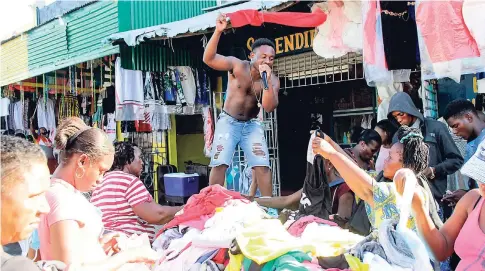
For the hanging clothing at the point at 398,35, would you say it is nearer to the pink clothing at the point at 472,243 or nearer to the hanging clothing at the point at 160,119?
the pink clothing at the point at 472,243

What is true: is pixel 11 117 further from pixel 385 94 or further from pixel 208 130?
pixel 385 94

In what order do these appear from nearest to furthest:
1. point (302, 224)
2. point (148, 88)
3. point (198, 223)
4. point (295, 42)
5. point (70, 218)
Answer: point (70, 218) → point (302, 224) → point (198, 223) → point (295, 42) → point (148, 88)

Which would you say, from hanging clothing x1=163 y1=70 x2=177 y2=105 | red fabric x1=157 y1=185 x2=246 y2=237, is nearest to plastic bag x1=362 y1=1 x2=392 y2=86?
red fabric x1=157 y1=185 x2=246 y2=237

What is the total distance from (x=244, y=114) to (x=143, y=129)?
3.22 metres

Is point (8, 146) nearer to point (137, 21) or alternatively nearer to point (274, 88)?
point (274, 88)

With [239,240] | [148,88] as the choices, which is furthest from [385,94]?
[148,88]

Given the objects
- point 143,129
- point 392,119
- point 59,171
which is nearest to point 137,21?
point 143,129

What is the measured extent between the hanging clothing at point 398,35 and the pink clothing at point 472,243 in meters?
2.41

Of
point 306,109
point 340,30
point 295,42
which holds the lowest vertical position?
point 306,109

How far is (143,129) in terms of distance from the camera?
7.64 m

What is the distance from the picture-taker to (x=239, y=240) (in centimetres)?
217

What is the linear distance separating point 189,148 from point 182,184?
2.37 metres

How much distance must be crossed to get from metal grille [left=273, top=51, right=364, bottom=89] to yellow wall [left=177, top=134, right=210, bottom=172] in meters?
2.39

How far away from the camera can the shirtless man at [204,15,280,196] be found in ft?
15.2
